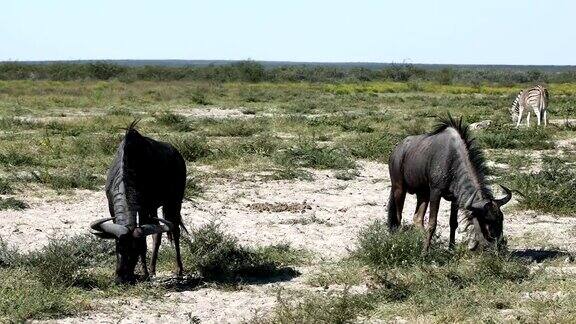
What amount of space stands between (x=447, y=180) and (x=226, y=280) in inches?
104

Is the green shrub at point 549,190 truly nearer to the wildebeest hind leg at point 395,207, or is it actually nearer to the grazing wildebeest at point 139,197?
the wildebeest hind leg at point 395,207

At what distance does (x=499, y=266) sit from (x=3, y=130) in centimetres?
1709

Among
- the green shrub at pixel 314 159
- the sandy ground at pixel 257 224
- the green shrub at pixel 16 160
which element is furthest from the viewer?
the green shrub at pixel 314 159

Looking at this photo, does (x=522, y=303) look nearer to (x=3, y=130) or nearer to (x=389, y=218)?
(x=389, y=218)

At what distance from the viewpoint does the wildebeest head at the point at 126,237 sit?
6.94 meters

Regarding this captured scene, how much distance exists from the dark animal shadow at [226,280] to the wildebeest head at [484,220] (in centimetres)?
194

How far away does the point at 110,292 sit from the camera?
7.34 meters

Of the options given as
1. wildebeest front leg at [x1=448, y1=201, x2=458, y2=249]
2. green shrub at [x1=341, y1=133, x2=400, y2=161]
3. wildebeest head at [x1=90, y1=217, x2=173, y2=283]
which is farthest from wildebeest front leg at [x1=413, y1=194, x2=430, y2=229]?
green shrub at [x1=341, y1=133, x2=400, y2=161]

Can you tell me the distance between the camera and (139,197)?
288 inches

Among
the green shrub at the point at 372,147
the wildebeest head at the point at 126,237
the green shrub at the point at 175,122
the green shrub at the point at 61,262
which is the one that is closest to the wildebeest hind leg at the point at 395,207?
the wildebeest head at the point at 126,237

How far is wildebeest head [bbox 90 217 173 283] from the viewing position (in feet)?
22.8

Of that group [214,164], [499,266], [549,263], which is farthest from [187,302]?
[214,164]

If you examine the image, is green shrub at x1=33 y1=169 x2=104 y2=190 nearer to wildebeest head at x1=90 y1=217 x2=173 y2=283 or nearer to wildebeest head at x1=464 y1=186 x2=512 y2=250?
wildebeest head at x1=90 y1=217 x2=173 y2=283

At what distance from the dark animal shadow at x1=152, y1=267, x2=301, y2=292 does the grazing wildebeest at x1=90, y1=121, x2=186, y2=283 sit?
0.17 meters
